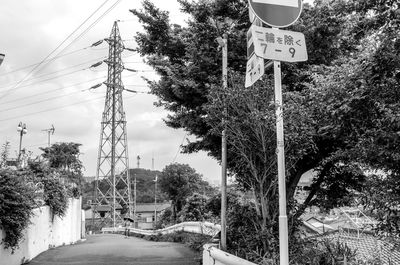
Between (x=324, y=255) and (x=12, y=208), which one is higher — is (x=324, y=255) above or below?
below

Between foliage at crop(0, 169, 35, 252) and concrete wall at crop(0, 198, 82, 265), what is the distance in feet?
0.65

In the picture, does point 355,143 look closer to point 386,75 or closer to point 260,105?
point 386,75

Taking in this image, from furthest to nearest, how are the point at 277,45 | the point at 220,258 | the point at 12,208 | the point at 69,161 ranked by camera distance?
the point at 69,161 → the point at 12,208 → the point at 220,258 → the point at 277,45

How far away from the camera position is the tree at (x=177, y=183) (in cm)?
3347

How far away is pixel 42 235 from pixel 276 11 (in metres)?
14.4

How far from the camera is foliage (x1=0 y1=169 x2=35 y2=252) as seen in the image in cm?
1046

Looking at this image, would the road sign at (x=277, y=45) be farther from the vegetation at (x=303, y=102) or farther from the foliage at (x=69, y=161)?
the foliage at (x=69, y=161)

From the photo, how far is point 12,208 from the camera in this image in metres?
10.7

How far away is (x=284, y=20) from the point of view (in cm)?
462

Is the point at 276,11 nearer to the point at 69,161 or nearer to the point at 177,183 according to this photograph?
the point at 69,161

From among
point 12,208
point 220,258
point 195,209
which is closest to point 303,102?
point 220,258

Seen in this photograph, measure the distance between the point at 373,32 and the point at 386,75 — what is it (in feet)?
1.79

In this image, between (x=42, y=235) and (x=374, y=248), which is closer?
(x=374, y=248)

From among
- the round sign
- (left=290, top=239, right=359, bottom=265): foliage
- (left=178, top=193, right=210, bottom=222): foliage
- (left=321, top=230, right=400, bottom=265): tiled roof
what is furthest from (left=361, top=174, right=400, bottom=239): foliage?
(left=178, top=193, right=210, bottom=222): foliage
